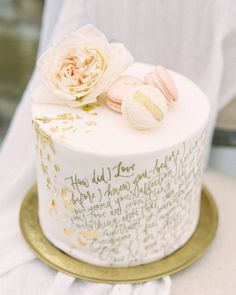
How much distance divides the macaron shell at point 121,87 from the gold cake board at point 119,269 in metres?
0.30

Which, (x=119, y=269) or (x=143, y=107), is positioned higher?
→ (x=143, y=107)

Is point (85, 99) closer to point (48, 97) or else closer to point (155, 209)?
point (48, 97)

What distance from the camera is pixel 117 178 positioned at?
0.73 m

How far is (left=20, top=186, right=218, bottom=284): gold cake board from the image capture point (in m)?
0.82

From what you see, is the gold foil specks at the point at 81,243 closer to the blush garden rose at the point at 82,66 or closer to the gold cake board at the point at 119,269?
the gold cake board at the point at 119,269

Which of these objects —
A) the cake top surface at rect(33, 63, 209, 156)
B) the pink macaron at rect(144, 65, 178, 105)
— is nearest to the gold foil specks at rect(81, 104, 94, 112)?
the cake top surface at rect(33, 63, 209, 156)

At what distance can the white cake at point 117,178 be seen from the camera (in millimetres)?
723

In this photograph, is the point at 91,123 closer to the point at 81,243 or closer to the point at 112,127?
the point at 112,127

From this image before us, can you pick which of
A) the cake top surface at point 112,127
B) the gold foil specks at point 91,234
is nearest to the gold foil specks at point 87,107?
the cake top surface at point 112,127

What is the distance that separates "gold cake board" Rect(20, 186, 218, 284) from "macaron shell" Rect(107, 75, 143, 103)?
0.30 metres

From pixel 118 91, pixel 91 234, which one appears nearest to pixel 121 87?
pixel 118 91

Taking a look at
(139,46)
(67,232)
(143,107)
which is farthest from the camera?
(139,46)

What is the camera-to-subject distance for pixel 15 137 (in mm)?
1049

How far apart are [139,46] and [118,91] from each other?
0.88ft
